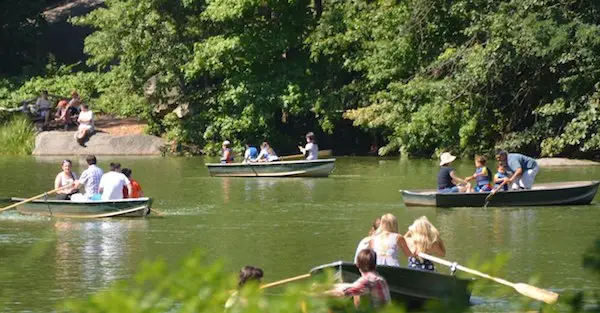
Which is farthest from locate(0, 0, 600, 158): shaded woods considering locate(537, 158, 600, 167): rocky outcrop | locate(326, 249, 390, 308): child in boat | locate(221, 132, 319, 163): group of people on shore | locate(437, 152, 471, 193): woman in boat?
locate(326, 249, 390, 308): child in boat

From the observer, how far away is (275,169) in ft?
109

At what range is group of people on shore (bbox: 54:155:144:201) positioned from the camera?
2264 centimetres

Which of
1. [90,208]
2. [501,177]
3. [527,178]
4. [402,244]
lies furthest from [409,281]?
[527,178]

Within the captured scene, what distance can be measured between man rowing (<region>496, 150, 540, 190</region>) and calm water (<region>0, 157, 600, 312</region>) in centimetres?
75

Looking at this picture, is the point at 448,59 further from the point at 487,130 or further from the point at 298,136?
the point at 298,136

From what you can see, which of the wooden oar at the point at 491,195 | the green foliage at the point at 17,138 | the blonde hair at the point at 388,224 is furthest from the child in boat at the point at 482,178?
the green foliage at the point at 17,138

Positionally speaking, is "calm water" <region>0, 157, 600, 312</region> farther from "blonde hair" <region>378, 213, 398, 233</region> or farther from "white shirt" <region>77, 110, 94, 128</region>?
"white shirt" <region>77, 110, 94, 128</region>

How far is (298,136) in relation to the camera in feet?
143

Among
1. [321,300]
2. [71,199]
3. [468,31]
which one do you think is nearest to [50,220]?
[71,199]

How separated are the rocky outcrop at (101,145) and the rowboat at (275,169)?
929 centimetres

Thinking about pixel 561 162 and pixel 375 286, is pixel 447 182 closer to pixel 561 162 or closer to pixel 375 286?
pixel 561 162

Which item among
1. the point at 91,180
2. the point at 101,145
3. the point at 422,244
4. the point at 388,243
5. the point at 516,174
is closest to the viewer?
the point at 388,243

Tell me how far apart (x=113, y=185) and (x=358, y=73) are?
66.9 ft

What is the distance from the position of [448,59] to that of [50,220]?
1678 cm
